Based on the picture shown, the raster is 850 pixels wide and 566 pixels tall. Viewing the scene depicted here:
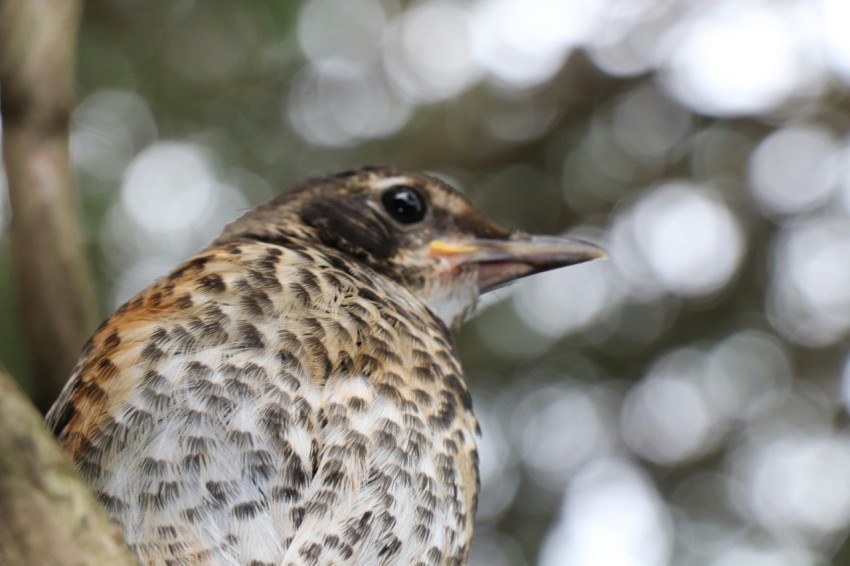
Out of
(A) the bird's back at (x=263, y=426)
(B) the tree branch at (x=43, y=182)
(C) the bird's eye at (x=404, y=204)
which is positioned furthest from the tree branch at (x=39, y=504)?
(C) the bird's eye at (x=404, y=204)

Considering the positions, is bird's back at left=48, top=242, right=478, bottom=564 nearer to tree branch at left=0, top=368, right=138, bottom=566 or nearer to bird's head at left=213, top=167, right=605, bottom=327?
bird's head at left=213, top=167, right=605, bottom=327

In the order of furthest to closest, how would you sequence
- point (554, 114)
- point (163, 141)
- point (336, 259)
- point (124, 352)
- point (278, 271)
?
point (554, 114) < point (163, 141) < point (336, 259) < point (278, 271) < point (124, 352)

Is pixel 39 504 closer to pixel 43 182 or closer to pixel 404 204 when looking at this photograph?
pixel 43 182

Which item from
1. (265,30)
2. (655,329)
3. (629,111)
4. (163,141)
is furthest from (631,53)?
(163,141)

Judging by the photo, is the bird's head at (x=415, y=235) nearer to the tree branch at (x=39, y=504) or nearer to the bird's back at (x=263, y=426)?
the bird's back at (x=263, y=426)

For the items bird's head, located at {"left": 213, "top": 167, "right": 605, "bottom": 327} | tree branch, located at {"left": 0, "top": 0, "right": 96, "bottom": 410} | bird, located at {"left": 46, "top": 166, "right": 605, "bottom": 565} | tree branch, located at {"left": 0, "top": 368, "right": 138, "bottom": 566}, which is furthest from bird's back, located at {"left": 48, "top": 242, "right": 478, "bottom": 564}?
tree branch, located at {"left": 0, "top": 368, "right": 138, "bottom": 566}

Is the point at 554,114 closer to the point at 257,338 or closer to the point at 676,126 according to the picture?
the point at 676,126

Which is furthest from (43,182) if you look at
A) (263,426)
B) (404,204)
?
(404,204)
